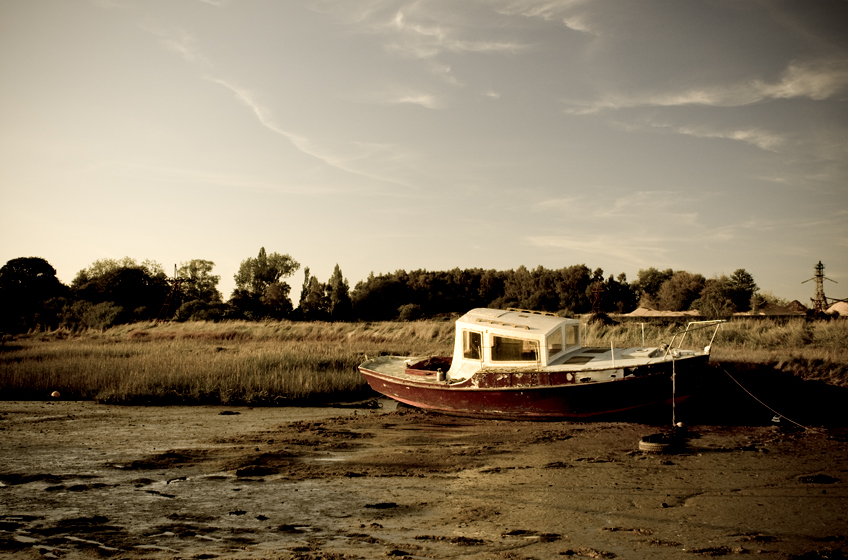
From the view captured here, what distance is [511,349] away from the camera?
15273mm

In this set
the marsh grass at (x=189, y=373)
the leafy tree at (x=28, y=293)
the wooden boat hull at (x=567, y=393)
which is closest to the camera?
the wooden boat hull at (x=567, y=393)

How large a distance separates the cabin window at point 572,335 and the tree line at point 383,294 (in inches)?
1613

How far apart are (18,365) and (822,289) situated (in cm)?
5106

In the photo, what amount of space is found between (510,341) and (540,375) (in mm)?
1450

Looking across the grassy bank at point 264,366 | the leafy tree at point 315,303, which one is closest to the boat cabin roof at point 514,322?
the grassy bank at point 264,366

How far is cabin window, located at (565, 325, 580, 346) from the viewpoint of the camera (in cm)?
1598

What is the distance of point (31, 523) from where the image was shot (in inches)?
276

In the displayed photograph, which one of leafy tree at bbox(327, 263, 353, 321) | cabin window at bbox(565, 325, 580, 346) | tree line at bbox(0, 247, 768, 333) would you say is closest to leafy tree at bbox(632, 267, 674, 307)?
tree line at bbox(0, 247, 768, 333)

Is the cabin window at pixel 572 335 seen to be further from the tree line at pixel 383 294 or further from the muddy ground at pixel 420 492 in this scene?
the tree line at pixel 383 294

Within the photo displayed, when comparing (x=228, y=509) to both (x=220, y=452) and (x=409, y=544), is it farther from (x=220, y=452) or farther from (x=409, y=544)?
(x=220, y=452)

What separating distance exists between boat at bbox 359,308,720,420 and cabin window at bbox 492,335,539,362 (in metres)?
0.02

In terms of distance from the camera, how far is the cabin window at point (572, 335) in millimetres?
15984

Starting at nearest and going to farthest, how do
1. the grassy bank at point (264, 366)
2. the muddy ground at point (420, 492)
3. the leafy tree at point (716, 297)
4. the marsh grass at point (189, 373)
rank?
the muddy ground at point (420, 492)
the grassy bank at point (264, 366)
the marsh grass at point (189, 373)
the leafy tree at point (716, 297)

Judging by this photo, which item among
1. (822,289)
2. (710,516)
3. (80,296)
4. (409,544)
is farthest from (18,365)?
(822,289)
